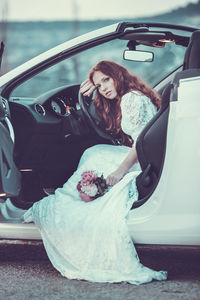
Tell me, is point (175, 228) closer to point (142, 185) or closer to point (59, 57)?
point (142, 185)

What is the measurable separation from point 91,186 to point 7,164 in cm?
54

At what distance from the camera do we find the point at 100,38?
4.09 m

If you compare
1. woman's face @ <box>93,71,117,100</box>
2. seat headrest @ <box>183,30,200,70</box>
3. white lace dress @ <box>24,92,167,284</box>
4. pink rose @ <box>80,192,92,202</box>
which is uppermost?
seat headrest @ <box>183,30,200,70</box>

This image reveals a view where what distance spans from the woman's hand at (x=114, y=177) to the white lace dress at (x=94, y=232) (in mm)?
80

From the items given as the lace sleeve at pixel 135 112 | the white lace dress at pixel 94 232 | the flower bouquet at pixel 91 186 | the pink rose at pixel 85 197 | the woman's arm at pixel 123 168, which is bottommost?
the white lace dress at pixel 94 232

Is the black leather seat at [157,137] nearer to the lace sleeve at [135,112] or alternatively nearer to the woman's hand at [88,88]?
the lace sleeve at [135,112]

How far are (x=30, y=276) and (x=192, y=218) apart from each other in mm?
1075

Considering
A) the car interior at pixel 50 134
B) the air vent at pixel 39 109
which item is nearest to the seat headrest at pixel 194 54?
the car interior at pixel 50 134

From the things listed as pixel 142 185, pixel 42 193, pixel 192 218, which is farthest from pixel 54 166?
pixel 192 218

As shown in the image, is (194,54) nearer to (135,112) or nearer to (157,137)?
(157,137)

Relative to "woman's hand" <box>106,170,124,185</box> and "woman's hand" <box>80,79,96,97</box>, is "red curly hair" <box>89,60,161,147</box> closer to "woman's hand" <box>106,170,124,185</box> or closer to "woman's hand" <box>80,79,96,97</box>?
"woman's hand" <box>80,79,96,97</box>

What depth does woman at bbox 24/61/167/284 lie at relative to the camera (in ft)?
12.3

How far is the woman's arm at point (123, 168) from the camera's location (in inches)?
160

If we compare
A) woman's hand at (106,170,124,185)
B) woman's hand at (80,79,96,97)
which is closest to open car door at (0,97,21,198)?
woman's hand at (106,170,124,185)
